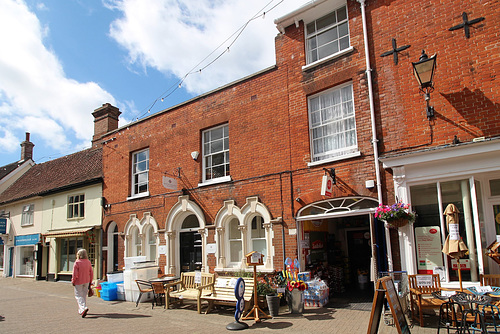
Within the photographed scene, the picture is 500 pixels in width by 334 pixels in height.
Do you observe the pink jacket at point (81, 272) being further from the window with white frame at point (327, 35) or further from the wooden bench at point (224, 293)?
the window with white frame at point (327, 35)

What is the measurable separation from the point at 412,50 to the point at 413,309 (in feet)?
19.7

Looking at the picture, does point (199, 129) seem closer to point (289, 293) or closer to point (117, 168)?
point (117, 168)

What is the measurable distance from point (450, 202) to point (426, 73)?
115 inches

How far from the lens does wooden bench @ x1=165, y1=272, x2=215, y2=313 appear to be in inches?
395

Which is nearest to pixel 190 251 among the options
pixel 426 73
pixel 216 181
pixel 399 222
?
pixel 216 181

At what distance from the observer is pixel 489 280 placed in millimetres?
7480

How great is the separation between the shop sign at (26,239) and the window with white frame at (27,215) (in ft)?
2.47

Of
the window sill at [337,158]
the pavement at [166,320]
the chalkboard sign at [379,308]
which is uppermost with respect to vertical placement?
the window sill at [337,158]

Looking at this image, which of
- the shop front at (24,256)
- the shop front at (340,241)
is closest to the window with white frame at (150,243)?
the shop front at (340,241)

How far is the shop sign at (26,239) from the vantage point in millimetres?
20703

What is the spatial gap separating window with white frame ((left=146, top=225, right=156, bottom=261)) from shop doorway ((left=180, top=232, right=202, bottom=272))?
1.57 m

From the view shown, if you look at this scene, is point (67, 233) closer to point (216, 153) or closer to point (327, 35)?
point (216, 153)

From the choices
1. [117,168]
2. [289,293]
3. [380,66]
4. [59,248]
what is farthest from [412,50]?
[59,248]

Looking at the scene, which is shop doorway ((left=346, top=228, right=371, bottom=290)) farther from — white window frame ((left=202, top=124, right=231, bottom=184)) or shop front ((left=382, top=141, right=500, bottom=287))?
white window frame ((left=202, top=124, right=231, bottom=184))
